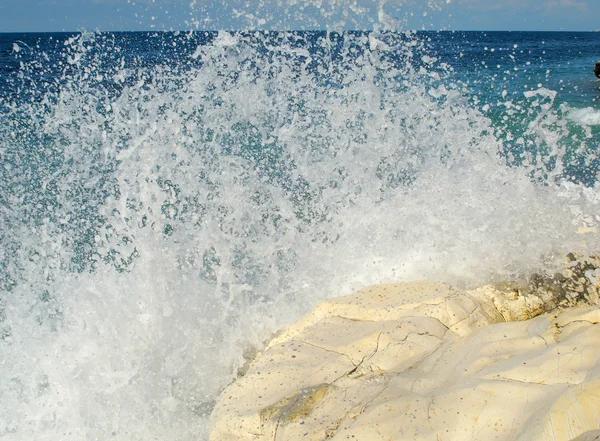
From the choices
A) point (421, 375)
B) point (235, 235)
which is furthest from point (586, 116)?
point (421, 375)

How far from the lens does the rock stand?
7.27 ft

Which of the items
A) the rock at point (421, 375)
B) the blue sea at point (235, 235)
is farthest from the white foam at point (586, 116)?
the rock at point (421, 375)

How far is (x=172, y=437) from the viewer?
335 centimetres

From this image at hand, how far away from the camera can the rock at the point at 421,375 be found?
87.3 inches

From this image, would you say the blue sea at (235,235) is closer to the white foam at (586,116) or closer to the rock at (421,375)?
the rock at (421,375)

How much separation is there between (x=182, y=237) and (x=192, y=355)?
4.19ft

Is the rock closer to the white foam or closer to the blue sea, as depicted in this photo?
the blue sea

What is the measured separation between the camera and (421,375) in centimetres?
268

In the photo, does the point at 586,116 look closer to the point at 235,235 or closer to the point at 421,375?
the point at 235,235

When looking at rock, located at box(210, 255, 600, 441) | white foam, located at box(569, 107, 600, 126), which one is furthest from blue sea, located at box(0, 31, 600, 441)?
white foam, located at box(569, 107, 600, 126)

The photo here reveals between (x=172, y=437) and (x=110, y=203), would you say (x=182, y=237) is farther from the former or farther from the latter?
(x=172, y=437)

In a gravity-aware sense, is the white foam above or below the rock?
above

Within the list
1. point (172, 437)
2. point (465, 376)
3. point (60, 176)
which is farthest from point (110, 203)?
point (60, 176)

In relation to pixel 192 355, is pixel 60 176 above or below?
above
